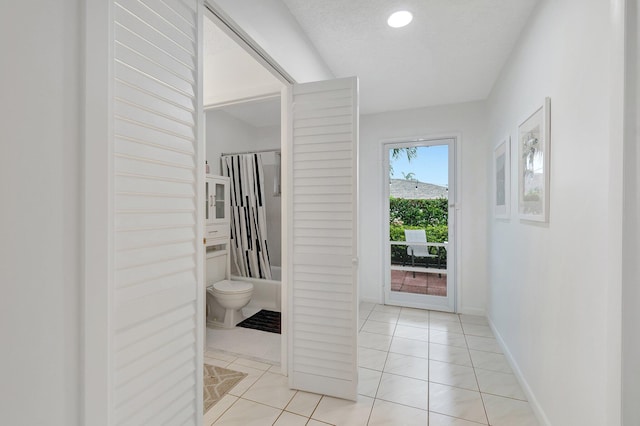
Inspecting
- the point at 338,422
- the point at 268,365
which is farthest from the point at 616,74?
the point at 268,365

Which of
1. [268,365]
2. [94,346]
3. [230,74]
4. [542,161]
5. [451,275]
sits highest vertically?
[230,74]

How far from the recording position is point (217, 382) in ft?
6.86

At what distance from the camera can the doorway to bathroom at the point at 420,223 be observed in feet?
11.8

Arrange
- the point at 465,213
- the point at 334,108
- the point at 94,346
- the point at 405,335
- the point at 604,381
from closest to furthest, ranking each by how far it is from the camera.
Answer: the point at 94,346
the point at 604,381
the point at 334,108
the point at 405,335
the point at 465,213

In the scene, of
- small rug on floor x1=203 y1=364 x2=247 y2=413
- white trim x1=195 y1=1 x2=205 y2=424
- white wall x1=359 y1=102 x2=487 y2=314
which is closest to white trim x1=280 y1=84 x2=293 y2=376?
small rug on floor x1=203 y1=364 x2=247 y2=413

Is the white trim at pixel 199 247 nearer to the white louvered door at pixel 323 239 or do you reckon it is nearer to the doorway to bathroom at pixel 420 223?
the white louvered door at pixel 323 239

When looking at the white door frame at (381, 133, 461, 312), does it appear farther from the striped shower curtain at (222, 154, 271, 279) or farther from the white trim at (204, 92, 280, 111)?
the white trim at (204, 92, 280, 111)

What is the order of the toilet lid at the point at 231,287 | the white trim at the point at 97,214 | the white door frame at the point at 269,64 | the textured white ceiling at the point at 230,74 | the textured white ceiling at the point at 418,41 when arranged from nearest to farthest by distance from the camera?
the white trim at the point at 97,214 < the white door frame at the point at 269,64 < the textured white ceiling at the point at 418,41 < the textured white ceiling at the point at 230,74 < the toilet lid at the point at 231,287

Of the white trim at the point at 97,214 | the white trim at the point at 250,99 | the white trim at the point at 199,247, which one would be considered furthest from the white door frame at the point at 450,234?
the white trim at the point at 97,214

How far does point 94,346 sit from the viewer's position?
0.72 m

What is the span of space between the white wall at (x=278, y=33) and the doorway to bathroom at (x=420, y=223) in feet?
6.18

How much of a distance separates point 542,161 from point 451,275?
220cm

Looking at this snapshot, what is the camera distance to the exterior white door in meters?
0.74

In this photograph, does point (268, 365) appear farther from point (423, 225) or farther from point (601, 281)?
point (423, 225)
